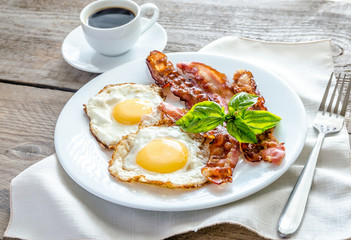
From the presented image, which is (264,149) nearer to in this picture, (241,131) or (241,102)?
(241,131)

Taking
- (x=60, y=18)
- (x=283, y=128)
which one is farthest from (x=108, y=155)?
(x=60, y=18)

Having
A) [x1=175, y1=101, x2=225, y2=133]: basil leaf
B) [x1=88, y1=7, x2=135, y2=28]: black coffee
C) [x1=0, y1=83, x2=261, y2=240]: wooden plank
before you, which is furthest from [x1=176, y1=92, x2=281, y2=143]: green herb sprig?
[x1=88, y1=7, x2=135, y2=28]: black coffee

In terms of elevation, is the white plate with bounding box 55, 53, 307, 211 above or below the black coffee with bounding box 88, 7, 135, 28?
below

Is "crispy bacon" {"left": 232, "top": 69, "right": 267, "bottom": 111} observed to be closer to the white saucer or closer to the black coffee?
the white saucer

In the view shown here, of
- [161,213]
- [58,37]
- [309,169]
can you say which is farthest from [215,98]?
[58,37]

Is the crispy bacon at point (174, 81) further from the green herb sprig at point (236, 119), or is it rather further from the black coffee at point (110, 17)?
the black coffee at point (110, 17)

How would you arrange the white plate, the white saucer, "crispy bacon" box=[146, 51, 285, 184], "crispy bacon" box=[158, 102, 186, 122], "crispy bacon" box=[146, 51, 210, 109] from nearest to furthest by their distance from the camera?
1. the white plate
2. "crispy bacon" box=[146, 51, 285, 184]
3. "crispy bacon" box=[158, 102, 186, 122]
4. "crispy bacon" box=[146, 51, 210, 109]
5. the white saucer
